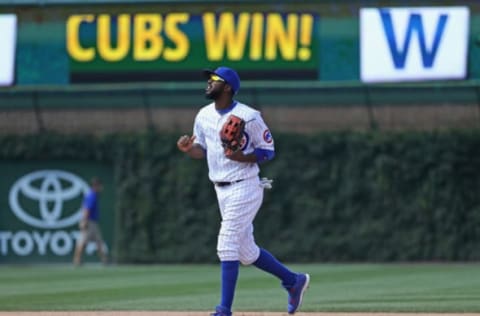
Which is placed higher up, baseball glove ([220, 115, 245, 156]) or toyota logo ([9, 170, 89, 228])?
baseball glove ([220, 115, 245, 156])

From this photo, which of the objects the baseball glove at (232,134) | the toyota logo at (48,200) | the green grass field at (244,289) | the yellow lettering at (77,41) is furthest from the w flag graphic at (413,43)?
the baseball glove at (232,134)

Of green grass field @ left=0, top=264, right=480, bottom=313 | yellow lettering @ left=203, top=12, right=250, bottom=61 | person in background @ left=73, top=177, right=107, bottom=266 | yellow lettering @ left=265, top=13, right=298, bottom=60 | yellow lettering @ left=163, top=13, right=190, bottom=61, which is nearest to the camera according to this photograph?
green grass field @ left=0, top=264, right=480, bottom=313

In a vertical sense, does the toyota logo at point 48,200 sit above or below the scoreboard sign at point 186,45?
below

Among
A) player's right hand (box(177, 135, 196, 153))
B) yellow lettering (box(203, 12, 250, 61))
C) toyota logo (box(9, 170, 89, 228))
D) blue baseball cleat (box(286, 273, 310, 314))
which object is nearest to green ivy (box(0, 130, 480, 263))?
toyota logo (box(9, 170, 89, 228))

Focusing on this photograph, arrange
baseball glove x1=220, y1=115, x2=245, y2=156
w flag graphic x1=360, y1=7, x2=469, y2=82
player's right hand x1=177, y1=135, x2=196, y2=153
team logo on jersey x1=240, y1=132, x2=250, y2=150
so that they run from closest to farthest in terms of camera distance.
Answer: baseball glove x1=220, y1=115, x2=245, y2=156 < team logo on jersey x1=240, y1=132, x2=250, y2=150 < player's right hand x1=177, y1=135, x2=196, y2=153 < w flag graphic x1=360, y1=7, x2=469, y2=82

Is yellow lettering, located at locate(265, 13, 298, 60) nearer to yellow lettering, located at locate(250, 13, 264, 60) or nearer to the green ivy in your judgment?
yellow lettering, located at locate(250, 13, 264, 60)

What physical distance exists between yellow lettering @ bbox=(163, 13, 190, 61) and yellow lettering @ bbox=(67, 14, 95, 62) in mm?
1585

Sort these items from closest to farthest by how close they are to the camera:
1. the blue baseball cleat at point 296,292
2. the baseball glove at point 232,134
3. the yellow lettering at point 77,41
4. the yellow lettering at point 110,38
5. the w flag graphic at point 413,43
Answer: the baseball glove at point 232,134, the blue baseball cleat at point 296,292, the w flag graphic at point 413,43, the yellow lettering at point 110,38, the yellow lettering at point 77,41

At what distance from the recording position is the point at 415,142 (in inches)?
1001

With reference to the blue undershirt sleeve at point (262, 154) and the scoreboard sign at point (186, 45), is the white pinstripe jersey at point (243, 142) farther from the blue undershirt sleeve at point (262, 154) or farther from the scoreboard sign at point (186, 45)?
the scoreboard sign at point (186, 45)

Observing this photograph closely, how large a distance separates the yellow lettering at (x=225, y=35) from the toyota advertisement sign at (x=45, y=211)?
376cm

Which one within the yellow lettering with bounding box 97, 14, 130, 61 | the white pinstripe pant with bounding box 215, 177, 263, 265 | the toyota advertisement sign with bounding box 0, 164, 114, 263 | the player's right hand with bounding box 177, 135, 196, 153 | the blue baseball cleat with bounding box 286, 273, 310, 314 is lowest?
the toyota advertisement sign with bounding box 0, 164, 114, 263

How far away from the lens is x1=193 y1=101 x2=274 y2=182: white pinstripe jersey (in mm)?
10141

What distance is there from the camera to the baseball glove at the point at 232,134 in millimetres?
9945
